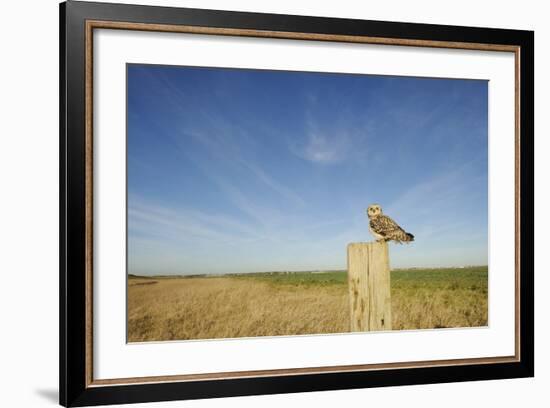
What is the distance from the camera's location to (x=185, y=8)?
358 centimetres

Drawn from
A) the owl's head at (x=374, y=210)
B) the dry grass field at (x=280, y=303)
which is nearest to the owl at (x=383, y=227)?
the owl's head at (x=374, y=210)

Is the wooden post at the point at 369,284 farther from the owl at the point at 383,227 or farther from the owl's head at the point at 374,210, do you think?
the owl's head at the point at 374,210

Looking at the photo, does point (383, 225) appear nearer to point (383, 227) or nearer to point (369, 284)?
point (383, 227)

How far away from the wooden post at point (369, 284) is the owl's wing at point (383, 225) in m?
0.08

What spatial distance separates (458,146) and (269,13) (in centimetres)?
139

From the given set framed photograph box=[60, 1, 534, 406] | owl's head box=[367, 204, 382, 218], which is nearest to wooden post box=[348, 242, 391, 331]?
framed photograph box=[60, 1, 534, 406]

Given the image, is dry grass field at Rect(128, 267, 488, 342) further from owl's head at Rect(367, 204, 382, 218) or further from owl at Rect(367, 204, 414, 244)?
owl's head at Rect(367, 204, 382, 218)

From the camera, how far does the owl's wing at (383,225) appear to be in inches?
154

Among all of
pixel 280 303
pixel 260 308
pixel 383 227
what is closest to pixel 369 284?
pixel 383 227

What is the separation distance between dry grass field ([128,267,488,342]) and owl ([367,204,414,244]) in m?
0.22

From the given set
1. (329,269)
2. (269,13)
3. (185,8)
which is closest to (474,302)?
(329,269)

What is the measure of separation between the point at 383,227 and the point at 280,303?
75 cm

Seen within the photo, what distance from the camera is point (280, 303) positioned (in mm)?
3941

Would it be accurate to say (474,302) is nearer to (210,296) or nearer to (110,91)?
(210,296)
